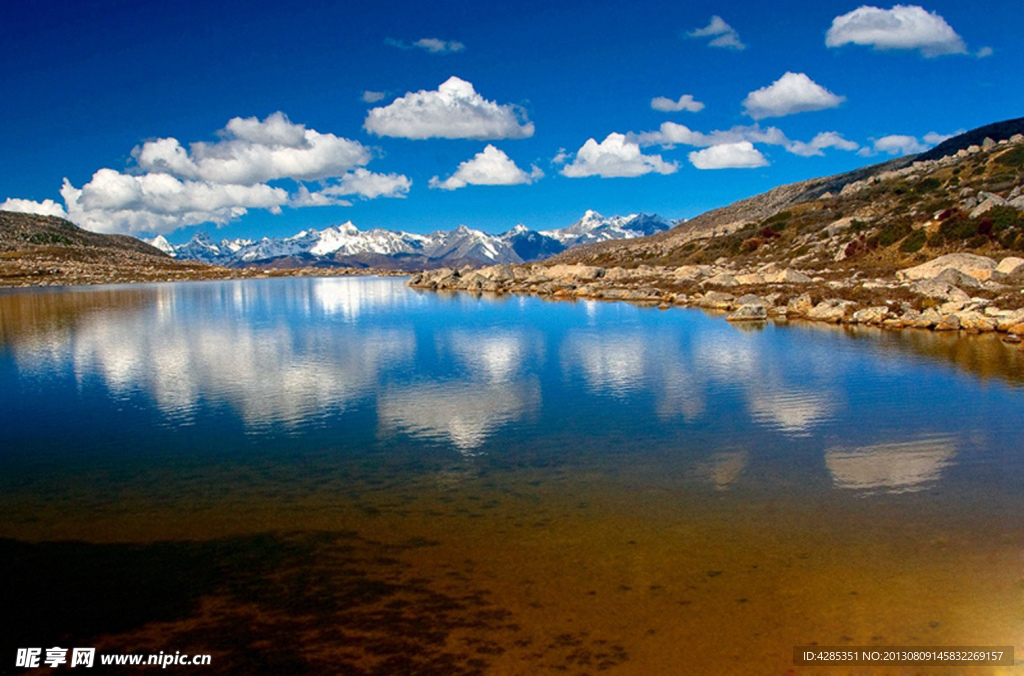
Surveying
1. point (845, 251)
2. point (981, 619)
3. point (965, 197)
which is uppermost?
point (965, 197)

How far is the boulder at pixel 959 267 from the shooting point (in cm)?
5466

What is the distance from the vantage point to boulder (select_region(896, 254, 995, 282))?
2152 inches

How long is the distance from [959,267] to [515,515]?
57.3 m

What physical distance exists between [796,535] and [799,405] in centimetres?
1250

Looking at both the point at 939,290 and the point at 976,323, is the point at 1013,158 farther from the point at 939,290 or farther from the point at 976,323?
the point at 976,323

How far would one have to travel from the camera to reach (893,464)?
18.1 m

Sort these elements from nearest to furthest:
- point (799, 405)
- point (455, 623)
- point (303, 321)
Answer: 1. point (455, 623)
2. point (799, 405)
3. point (303, 321)

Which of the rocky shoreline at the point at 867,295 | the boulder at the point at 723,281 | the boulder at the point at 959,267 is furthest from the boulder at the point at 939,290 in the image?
the boulder at the point at 723,281

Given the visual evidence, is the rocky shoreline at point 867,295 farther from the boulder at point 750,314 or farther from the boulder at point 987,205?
the boulder at point 987,205

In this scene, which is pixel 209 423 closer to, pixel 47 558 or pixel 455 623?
pixel 47 558

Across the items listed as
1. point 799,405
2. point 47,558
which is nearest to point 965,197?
point 799,405

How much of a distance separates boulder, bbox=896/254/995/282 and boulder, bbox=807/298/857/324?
932 cm

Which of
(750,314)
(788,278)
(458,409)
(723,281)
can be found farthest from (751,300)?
(458,409)

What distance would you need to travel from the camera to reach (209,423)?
2305cm
